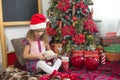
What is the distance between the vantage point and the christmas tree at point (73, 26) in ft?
8.23

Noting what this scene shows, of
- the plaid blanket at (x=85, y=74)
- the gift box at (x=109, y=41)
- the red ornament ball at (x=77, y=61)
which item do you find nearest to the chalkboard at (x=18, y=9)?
the plaid blanket at (x=85, y=74)

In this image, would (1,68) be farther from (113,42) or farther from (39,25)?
(113,42)

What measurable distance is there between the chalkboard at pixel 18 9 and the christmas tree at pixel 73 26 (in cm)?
39

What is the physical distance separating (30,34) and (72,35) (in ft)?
1.86

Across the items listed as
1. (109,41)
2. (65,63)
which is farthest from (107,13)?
(65,63)

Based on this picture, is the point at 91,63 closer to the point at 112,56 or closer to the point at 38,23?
the point at 112,56

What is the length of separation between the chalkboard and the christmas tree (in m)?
0.39

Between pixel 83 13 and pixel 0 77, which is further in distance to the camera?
pixel 83 13

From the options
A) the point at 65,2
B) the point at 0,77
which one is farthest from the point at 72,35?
the point at 0,77

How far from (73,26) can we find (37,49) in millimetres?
576

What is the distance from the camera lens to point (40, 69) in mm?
2113

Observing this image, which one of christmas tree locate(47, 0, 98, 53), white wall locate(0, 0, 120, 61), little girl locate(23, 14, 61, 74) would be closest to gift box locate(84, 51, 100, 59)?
christmas tree locate(47, 0, 98, 53)

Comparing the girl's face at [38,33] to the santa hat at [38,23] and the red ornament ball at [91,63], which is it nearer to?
the santa hat at [38,23]

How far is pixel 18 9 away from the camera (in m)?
2.70
